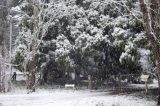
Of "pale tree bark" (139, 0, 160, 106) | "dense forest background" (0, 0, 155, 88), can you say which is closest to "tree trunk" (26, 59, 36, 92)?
"dense forest background" (0, 0, 155, 88)

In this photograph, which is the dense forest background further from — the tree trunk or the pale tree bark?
the pale tree bark

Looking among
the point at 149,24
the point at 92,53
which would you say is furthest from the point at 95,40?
the point at 149,24

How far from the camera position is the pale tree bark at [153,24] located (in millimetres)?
12805

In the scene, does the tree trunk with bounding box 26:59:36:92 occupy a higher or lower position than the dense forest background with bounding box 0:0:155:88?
lower

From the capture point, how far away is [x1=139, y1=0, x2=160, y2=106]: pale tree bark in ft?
42.0

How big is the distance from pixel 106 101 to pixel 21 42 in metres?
13.1

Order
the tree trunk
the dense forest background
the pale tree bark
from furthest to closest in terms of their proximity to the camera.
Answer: the tree trunk, the dense forest background, the pale tree bark

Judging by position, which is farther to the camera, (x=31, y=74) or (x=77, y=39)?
(x=77, y=39)

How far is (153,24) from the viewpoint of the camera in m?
14.2

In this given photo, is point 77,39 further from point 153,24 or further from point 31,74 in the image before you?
point 153,24

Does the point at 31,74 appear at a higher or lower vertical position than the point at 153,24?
lower

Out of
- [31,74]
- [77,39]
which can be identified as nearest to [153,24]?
[77,39]

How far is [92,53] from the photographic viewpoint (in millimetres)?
25531

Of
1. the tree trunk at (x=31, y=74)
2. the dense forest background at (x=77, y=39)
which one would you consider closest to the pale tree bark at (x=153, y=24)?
the dense forest background at (x=77, y=39)
